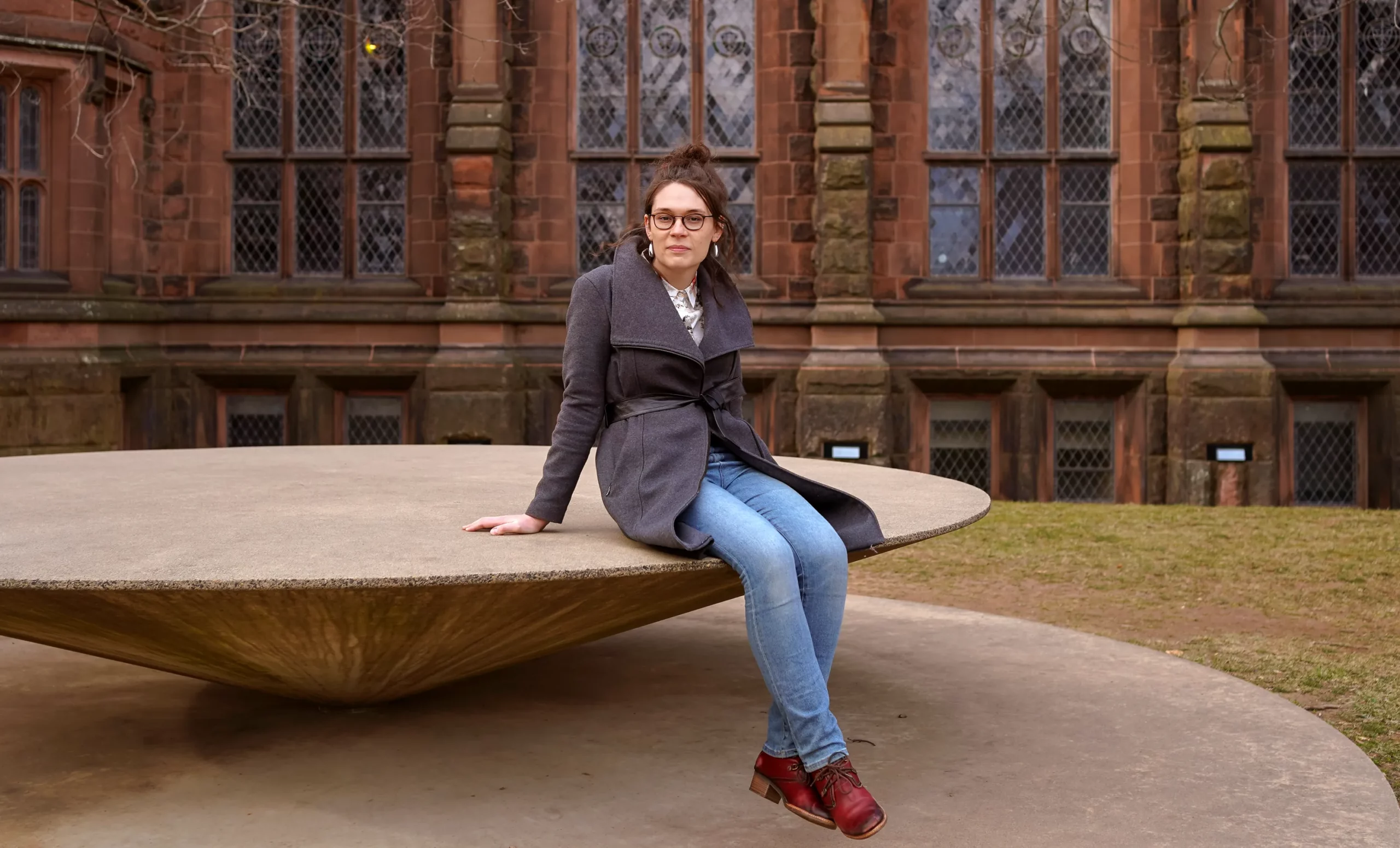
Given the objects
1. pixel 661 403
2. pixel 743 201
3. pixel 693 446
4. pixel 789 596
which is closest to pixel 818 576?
pixel 789 596

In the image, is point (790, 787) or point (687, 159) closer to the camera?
point (790, 787)

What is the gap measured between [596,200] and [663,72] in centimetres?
141

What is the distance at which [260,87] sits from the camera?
1412 centimetres

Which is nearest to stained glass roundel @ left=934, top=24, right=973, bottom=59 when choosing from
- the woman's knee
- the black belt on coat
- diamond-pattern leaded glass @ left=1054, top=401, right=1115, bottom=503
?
diamond-pattern leaded glass @ left=1054, top=401, right=1115, bottom=503

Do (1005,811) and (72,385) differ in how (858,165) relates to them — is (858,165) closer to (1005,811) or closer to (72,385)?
(72,385)

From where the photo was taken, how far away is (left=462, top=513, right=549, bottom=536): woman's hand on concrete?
3600 mm

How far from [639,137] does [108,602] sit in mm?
11240

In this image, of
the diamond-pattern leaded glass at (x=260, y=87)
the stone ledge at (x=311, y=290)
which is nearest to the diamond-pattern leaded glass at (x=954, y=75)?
the stone ledge at (x=311, y=290)

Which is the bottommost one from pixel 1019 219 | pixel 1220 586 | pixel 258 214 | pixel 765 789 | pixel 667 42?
pixel 1220 586

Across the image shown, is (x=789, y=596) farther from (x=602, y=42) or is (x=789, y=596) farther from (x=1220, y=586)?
(x=602, y=42)

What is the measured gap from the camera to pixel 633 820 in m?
3.38

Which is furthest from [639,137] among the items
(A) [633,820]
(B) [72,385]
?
(A) [633,820]

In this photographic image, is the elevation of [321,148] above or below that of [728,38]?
below

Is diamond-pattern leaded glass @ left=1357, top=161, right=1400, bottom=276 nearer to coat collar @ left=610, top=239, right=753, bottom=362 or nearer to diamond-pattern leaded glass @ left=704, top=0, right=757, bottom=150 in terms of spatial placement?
diamond-pattern leaded glass @ left=704, top=0, right=757, bottom=150
